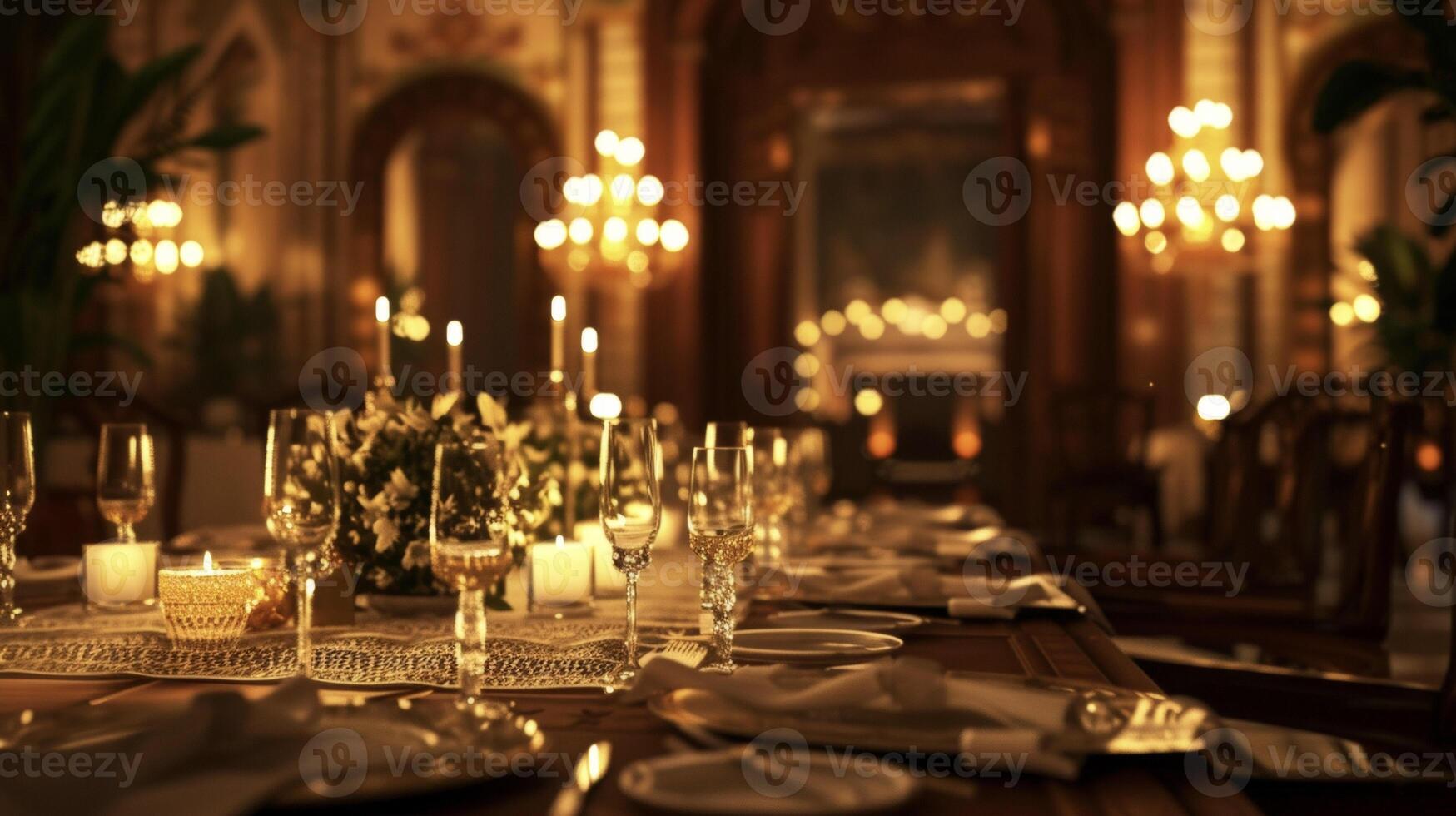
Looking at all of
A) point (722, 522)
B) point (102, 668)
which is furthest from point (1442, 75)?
point (102, 668)

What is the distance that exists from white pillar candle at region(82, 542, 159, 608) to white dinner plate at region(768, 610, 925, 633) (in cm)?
82

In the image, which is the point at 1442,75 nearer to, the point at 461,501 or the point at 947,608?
the point at 947,608

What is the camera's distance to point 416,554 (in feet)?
5.30

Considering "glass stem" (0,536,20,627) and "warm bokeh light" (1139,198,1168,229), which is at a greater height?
"warm bokeh light" (1139,198,1168,229)

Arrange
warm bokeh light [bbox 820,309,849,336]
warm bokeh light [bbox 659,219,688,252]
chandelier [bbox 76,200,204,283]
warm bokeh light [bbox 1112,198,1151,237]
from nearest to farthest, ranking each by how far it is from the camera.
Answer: chandelier [bbox 76,200,204,283], warm bokeh light [bbox 1112,198,1151,237], warm bokeh light [bbox 659,219,688,252], warm bokeh light [bbox 820,309,849,336]

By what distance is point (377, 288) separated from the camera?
27.2 ft

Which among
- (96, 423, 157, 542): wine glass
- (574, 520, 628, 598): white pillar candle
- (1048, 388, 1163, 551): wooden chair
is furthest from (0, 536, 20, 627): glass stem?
(1048, 388, 1163, 551): wooden chair

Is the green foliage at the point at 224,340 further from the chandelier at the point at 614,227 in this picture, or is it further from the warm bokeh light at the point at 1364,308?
the warm bokeh light at the point at 1364,308

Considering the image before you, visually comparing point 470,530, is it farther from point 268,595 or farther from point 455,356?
point 455,356

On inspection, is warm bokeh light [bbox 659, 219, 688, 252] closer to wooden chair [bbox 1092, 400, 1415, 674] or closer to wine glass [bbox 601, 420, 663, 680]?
wooden chair [bbox 1092, 400, 1415, 674]

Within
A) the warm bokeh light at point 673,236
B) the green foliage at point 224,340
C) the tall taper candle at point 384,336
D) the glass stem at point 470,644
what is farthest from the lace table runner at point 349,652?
the green foliage at point 224,340

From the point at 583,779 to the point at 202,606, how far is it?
0.74m

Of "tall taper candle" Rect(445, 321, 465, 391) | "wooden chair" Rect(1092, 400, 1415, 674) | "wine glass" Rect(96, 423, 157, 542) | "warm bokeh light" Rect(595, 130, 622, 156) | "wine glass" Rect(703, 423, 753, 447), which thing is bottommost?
"wooden chair" Rect(1092, 400, 1415, 674)

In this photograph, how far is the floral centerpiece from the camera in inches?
63.5
